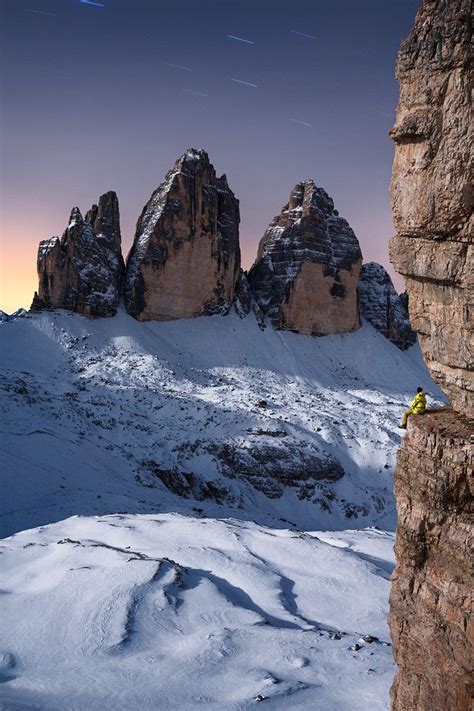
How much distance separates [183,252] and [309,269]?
17.8 metres

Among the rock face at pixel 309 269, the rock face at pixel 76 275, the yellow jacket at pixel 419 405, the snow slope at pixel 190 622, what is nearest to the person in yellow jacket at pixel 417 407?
the yellow jacket at pixel 419 405

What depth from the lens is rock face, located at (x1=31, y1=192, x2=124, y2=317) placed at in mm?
63438

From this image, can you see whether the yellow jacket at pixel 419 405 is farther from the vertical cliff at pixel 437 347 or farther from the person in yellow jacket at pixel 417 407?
the vertical cliff at pixel 437 347

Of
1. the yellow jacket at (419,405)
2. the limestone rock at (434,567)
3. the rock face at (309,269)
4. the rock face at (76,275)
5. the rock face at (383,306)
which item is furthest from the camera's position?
the rock face at (383,306)

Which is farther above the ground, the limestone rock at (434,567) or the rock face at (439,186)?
the rock face at (439,186)

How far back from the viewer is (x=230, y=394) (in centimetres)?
5122

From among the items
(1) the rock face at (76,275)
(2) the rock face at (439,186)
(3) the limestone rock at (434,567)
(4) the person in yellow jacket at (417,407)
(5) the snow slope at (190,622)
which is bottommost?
(5) the snow slope at (190,622)

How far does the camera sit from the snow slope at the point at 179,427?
3161 cm

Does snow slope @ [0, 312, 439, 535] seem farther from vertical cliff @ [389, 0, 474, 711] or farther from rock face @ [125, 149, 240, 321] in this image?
vertical cliff @ [389, 0, 474, 711]

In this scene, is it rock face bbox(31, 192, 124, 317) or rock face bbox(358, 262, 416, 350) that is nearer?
rock face bbox(31, 192, 124, 317)

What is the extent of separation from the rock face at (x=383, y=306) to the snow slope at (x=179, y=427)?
1391 cm

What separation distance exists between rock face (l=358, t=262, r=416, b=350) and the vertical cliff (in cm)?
7527

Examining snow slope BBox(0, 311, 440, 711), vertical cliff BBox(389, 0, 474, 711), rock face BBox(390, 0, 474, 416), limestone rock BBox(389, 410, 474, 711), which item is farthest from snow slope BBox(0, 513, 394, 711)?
rock face BBox(390, 0, 474, 416)

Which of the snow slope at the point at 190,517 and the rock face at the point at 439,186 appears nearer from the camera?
the rock face at the point at 439,186
